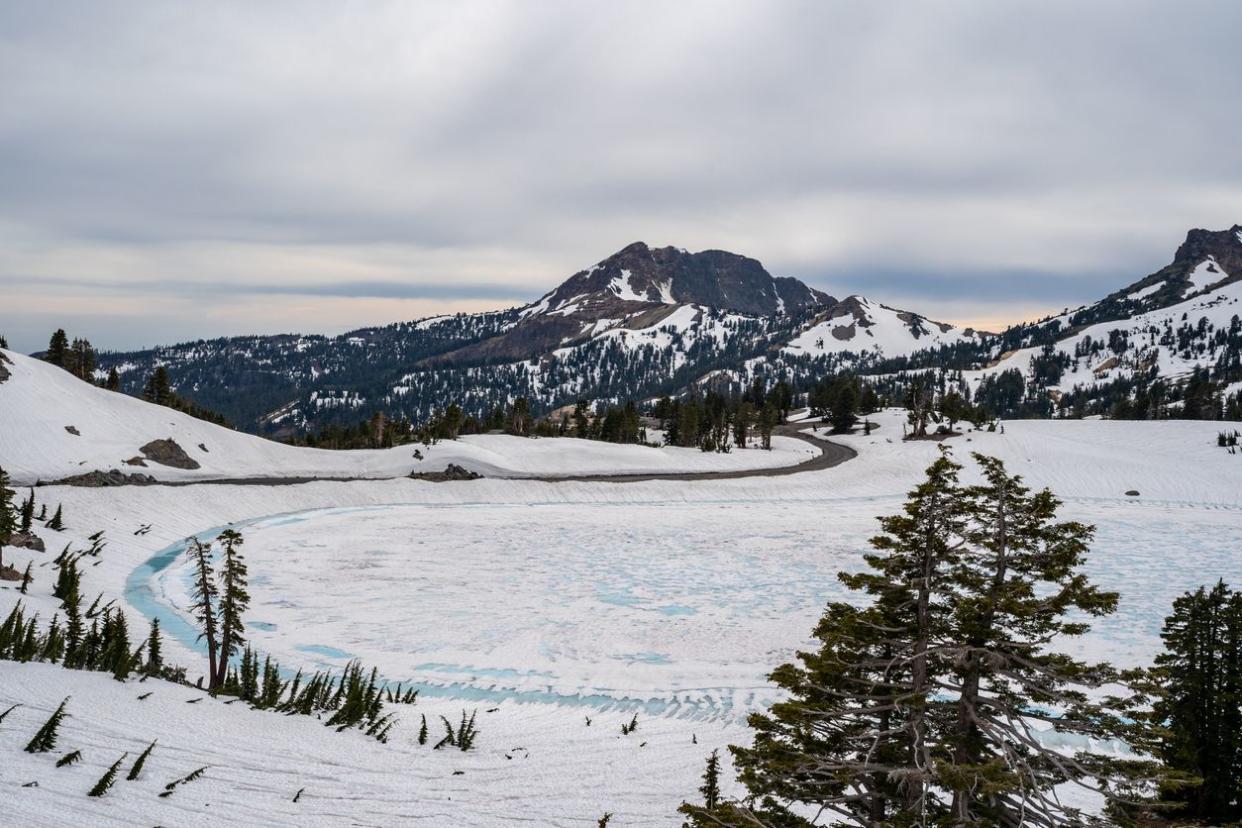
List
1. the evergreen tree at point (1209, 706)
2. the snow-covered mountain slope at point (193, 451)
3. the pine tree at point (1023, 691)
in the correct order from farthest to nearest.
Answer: the snow-covered mountain slope at point (193, 451) < the evergreen tree at point (1209, 706) < the pine tree at point (1023, 691)

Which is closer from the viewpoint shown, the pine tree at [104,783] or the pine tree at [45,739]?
the pine tree at [104,783]

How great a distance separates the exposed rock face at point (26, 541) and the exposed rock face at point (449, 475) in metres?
34.3

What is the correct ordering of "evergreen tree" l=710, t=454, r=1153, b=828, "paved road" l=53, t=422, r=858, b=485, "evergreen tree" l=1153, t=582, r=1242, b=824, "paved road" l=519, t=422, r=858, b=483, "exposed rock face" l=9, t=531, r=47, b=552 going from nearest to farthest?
1. "evergreen tree" l=710, t=454, r=1153, b=828
2. "evergreen tree" l=1153, t=582, r=1242, b=824
3. "exposed rock face" l=9, t=531, r=47, b=552
4. "paved road" l=53, t=422, r=858, b=485
5. "paved road" l=519, t=422, r=858, b=483

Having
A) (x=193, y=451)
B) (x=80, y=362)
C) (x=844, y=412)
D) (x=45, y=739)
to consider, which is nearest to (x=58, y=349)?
(x=80, y=362)

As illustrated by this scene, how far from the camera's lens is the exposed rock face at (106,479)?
147 feet

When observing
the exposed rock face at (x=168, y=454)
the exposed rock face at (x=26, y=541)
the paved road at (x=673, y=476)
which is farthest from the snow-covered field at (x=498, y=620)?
the exposed rock face at (x=168, y=454)

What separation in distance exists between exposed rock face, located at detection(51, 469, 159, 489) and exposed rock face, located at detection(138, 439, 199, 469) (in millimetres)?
4629

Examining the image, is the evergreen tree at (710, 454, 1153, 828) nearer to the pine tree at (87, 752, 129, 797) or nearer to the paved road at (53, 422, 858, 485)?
the pine tree at (87, 752, 129, 797)

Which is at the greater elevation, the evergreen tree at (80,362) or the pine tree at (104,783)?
the evergreen tree at (80,362)

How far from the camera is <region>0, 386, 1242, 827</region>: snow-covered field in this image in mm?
10195

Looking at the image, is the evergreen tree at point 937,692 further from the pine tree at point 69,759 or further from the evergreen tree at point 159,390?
the evergreen tree at point 159,390

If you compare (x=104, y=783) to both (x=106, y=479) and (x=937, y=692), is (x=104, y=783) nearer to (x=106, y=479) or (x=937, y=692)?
(x=937, y=692)

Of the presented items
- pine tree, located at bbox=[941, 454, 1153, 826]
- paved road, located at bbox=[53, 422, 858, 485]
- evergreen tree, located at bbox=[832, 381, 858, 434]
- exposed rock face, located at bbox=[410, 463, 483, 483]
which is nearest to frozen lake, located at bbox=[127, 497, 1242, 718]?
paved road, located at bbox=[53, 422, 858, 485]

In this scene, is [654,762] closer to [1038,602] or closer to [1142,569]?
[1038,602]
